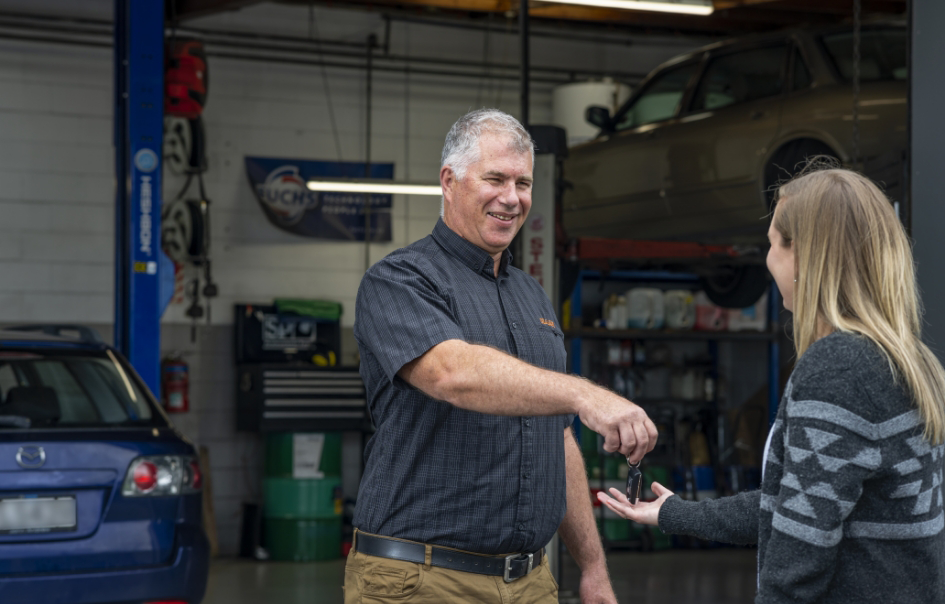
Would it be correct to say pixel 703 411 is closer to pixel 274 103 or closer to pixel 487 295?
pixel 274 103

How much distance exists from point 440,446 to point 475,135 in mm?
662

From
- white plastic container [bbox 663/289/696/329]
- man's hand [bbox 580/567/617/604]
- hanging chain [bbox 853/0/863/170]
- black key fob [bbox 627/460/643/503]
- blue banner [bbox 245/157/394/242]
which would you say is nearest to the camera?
black key fob [bbox 627/460/643/503]

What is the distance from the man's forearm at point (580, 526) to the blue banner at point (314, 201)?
23.1ft

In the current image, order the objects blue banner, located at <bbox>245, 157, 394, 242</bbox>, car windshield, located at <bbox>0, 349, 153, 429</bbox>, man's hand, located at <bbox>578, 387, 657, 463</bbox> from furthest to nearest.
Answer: blue banner, located at <bbox>245, 157, 394, 242</bbox> < car windshield, located at <bbox>0, 349, 153, 429</bbox> < man's hand, located at <bbox>578, 387, 657, 463</bbox>

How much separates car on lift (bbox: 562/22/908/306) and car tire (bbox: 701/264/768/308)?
0.02 meters

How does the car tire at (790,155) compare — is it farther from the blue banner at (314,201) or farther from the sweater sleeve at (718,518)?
the blue banner at (314,201)

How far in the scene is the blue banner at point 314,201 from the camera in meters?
9.18

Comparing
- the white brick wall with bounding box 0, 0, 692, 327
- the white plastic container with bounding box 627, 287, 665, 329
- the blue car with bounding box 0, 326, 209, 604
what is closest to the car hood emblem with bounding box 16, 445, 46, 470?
the blue car with bounding box 0, 326, 209, 604

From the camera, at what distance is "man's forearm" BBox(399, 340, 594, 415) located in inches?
65.4

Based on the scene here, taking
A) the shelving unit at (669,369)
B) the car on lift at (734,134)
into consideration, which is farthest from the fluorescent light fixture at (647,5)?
the shelving unit at (669,369)

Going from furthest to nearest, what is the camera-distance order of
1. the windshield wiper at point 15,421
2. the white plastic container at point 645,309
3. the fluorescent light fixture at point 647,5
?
the white plastic container at point 645,309, the fluorescent light fixture at point 647,5, the windshield wiper at point 15,421

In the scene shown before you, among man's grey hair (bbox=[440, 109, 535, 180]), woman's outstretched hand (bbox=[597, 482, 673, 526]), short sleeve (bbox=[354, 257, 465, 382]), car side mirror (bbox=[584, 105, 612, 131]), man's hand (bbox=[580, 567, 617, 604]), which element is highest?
car side mirror (bbox=[584, 105, 612, 131])

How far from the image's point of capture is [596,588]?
7.59 feet

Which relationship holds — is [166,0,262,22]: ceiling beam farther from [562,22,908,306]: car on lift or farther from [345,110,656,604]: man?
[345,110,656,604]: man
